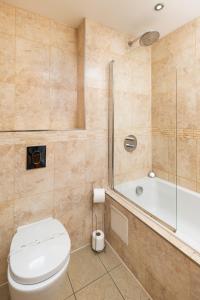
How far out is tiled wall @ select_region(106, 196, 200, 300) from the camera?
951 mm

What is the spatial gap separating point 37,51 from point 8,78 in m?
0.39

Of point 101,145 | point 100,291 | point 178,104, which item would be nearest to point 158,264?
point 100,291

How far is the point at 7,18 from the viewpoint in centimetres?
143

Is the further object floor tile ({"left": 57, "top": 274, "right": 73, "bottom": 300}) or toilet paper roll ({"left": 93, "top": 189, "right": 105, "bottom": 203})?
toilet paper roll ({"left": 93, "top": 189, "right": 105, "bottom": 203})

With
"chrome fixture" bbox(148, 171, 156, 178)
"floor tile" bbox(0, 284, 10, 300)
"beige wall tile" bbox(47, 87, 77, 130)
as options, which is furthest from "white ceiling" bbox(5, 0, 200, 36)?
"floor tile" bbox(0, 284, 10, 300)

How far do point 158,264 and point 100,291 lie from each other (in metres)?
0.53

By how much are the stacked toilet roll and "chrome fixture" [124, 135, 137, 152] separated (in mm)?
586

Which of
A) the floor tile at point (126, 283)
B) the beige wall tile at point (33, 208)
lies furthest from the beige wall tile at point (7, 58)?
the floor tile at point (126, 283)

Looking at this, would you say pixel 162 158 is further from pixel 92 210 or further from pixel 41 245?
pixel 41 245

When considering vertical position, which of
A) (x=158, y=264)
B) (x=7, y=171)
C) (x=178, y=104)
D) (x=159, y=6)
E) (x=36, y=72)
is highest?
(x=159, y=6)

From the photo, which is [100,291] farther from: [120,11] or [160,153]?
[120,11]

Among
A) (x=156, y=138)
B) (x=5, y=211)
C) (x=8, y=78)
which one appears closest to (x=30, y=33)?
(x=8, y=78)

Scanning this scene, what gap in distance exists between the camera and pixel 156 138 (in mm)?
2090

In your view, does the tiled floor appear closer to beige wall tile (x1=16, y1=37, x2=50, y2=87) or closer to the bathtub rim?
the bathtub rim
